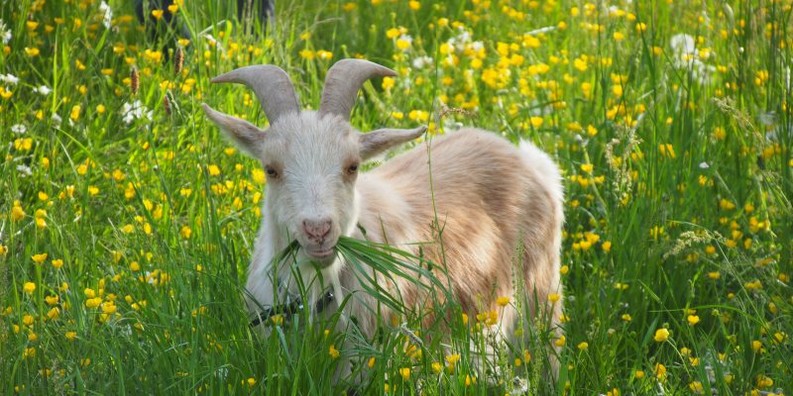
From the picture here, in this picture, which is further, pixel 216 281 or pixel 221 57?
pixel 221 57

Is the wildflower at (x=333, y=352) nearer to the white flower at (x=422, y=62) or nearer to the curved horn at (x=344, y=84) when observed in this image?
the curved horn at (x=344, y=84)

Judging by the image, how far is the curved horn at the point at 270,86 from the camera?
4543mm

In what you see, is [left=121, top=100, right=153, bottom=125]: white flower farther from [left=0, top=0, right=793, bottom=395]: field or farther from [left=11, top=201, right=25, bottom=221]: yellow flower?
[left=11, top=201, right=25, bottom=221]: yellow flower

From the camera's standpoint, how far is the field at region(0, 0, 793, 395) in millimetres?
4055

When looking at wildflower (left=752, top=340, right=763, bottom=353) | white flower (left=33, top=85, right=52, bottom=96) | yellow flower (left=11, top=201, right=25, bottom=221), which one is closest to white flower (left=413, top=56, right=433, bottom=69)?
white flower (left=33, top=85, right=52, bottom=96)

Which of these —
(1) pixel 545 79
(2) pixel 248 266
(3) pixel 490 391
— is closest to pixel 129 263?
(2) pixel 248 266

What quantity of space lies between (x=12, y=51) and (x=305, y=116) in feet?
8.17

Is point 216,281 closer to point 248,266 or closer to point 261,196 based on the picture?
point 248,266

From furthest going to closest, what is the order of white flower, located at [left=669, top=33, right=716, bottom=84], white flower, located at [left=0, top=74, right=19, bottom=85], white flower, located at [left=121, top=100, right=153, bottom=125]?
1. white flower, located at [left=669, top=33, right=716, bottom=84]
2. white flower, located at [left=121, top=100, right=153, bottom=125]
3. white flower, located at [left=0, top=74, right=19, bottom=85]

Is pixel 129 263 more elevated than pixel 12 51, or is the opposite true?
pixel 12 51

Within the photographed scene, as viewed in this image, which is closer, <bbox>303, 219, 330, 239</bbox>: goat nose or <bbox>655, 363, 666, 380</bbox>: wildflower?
<bbox>655, 363, 666, 380</bbox>: wildflower

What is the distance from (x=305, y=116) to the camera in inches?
179

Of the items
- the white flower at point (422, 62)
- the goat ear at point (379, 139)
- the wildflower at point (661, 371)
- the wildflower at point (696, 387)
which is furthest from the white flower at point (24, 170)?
the wildflower at point (696, 387)

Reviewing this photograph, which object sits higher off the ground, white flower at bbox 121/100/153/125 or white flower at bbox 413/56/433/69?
white flower at bbox 121/100/153/125
